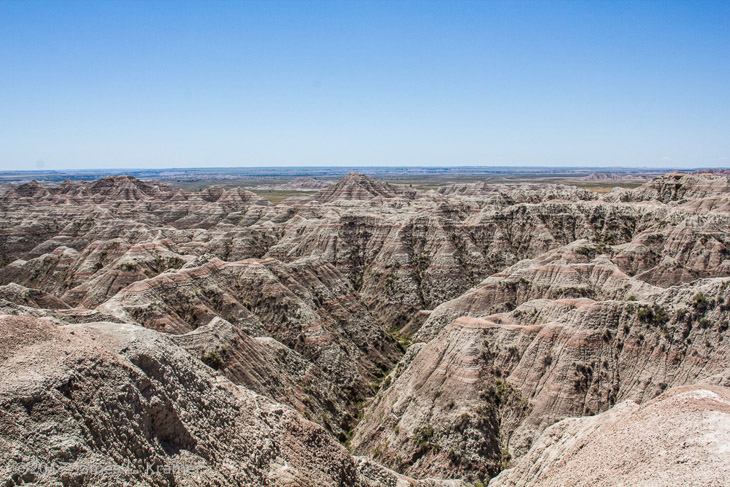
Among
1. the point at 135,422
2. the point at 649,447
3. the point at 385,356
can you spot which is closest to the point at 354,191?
the point at 385,356

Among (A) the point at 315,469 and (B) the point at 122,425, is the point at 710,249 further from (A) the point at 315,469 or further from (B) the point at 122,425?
(B) the point at 122,425

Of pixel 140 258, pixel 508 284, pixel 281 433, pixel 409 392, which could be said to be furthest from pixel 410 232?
pixel 281 433

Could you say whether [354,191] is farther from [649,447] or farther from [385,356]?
[649,447]

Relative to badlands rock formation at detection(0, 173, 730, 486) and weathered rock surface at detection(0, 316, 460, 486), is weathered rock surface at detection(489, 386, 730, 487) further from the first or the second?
weathered rock surface at detection(0, 316, 460, 486)

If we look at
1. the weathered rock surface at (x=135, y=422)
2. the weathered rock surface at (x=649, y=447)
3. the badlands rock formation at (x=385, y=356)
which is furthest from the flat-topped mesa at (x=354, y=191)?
the weathered rock surface at (x=649, y=447)

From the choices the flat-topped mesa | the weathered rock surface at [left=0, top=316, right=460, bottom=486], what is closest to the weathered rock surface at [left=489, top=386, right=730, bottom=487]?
the weathered rock surface at [left=0, top=316, right=460, bottom=486]

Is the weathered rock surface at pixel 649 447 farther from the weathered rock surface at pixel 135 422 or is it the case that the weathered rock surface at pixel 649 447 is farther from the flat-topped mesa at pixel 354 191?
the flat-topped mesa at pixel 354 191
